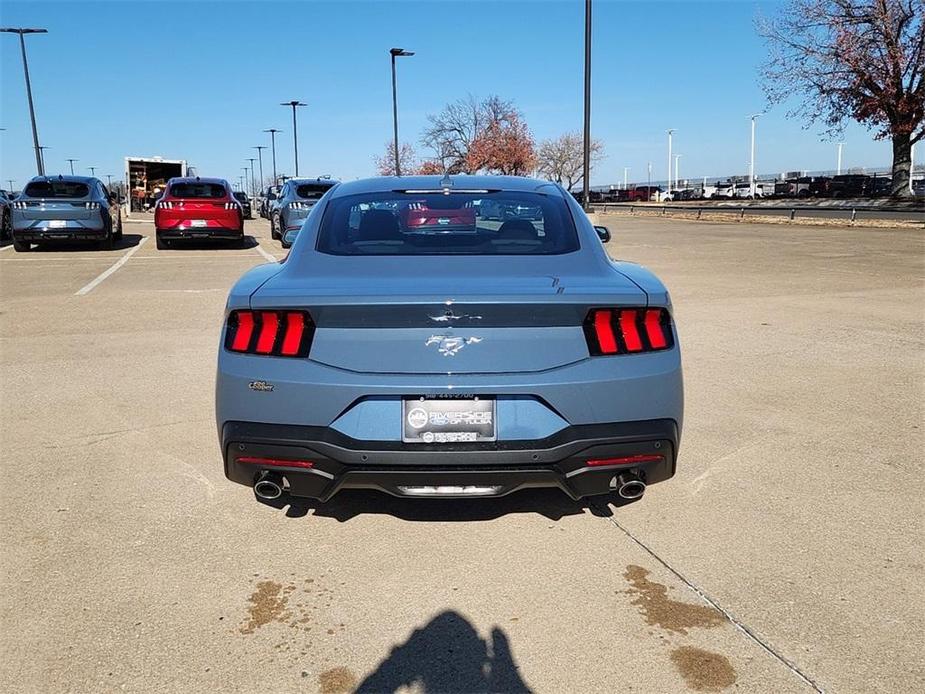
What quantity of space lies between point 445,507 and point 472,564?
24.1 inches

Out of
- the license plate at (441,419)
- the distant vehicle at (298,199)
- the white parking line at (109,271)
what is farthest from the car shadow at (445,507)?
the distant vehicle at (298,199)

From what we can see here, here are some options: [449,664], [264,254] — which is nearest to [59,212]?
[264,254]

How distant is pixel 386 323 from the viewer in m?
3.06

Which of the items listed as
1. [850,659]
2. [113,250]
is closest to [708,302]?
[850,659]

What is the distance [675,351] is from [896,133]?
35.1m

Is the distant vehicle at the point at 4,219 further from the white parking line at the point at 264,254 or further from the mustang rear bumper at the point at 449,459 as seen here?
the mustang rear bumper at the point at 449,459

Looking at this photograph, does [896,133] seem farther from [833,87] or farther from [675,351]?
[675,351]

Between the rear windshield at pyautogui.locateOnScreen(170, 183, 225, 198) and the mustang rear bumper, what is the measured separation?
1688 cm

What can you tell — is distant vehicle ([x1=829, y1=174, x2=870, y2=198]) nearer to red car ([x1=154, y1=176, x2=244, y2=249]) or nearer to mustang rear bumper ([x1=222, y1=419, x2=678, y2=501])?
red car ([x1=154, y1=176, x2=244, y2=249])

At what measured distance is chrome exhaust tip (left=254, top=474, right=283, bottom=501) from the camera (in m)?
3.25

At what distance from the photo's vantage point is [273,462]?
3189mm

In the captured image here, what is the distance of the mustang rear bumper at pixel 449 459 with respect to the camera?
3.07 metres

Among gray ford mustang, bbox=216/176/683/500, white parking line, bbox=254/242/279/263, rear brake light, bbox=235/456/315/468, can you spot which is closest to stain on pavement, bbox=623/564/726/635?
gray ford mustang, bbox=216/176/683/500

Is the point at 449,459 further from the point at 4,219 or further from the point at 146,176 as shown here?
the point at 146,176
